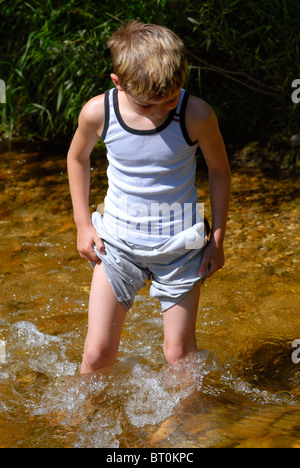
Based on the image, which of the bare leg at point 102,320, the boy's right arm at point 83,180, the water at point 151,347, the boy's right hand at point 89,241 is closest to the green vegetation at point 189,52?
the water at point 151,347

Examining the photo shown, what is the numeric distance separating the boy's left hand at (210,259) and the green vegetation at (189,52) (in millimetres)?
2302

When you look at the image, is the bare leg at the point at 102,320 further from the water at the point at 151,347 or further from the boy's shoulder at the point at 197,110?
the boy's shoulder at the point at 197,110

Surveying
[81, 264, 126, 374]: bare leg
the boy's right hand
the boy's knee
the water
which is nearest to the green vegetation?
the water

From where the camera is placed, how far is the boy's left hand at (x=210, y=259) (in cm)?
206

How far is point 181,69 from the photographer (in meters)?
1.78

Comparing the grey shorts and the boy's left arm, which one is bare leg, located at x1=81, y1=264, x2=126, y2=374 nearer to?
the grey shorts

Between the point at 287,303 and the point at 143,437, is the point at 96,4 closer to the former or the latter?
the point at 287,303

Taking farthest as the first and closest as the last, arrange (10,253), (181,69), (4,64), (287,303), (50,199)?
→ (4,64) < (50,199) < (10,253) < (287,303) < (181,69)

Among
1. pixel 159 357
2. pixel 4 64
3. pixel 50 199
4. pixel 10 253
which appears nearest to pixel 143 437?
pixel 159 357

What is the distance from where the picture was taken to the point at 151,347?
273 centimetres

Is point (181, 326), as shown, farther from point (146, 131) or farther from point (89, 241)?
point (146, 131)

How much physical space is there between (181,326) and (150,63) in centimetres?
86

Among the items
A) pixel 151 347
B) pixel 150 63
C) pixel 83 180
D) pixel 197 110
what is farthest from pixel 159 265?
pixel 151 347

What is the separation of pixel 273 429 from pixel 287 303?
1147 millimetres
